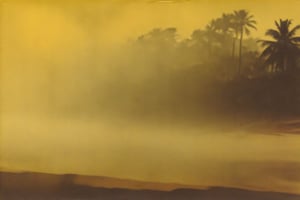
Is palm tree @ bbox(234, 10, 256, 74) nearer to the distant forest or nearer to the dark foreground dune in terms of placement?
the distant forest

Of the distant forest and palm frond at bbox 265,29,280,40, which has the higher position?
palm frond at bbox 265,29,280,40

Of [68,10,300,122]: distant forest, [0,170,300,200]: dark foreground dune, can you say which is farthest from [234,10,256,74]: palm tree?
[0,170,300,200]: dark foreground dune

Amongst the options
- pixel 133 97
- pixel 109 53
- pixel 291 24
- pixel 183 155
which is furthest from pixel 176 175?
pixel 291 24

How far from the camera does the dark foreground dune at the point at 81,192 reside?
1.14 m

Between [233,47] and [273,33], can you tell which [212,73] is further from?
[273,33]

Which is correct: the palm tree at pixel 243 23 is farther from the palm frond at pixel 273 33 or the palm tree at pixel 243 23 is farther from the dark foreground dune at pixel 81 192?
the dark foreground dune at pixel 81 192

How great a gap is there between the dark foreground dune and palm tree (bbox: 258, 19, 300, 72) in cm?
34

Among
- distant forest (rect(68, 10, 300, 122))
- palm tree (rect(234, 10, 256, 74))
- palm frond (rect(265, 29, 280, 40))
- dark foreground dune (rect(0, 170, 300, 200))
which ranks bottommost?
dark foreground dune (rect(0, 170, 300, 200))

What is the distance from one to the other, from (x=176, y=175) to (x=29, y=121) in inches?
17.1

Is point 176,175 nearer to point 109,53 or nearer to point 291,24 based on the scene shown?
point 109,53

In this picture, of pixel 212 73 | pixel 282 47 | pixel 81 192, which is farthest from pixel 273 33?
pixel 81 192

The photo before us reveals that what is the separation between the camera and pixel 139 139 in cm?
118

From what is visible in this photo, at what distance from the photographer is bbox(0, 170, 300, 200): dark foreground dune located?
3.74ft

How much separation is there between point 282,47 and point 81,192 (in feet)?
2.17
